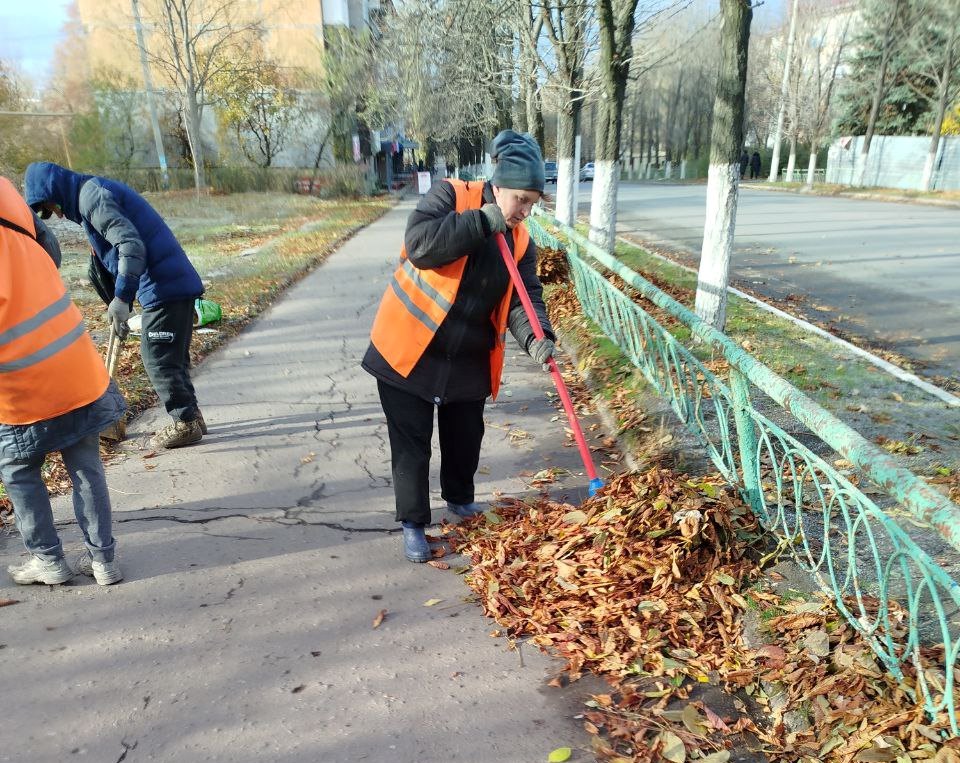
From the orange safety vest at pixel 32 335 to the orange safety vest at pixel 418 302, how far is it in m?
1.23

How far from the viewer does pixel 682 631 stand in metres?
2.65

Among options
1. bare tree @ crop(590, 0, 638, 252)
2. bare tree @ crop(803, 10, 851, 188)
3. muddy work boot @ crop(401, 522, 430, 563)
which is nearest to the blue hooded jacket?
muddy work boot @ crop(401, 522, 430, 563)

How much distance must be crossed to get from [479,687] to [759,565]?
1.26 m

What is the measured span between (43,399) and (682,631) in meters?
2.67

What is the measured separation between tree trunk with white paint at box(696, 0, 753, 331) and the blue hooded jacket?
3.86 metres

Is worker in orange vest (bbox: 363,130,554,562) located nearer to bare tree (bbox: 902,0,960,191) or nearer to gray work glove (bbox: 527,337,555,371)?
gray work glove (bbox: 527,337,555,371)

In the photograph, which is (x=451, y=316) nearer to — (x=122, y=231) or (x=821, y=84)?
(x=122, y=231)

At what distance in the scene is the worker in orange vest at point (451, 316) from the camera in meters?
2.79

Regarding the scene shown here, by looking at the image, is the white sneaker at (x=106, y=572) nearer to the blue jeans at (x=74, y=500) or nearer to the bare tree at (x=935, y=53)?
the blue jeans at (x=74, y=500)

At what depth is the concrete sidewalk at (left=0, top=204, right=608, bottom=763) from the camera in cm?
226

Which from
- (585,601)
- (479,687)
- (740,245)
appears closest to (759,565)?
(585,601)

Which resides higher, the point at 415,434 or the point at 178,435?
the point at 415,434

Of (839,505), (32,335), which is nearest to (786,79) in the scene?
(839,505)

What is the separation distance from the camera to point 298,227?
59.1 feet
